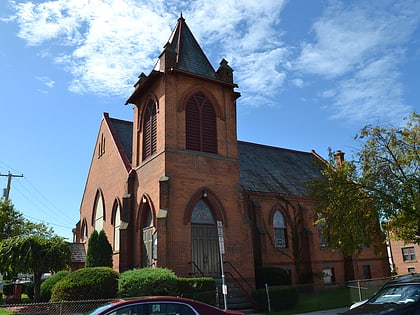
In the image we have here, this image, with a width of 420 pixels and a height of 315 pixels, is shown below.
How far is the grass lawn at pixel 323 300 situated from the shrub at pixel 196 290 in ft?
13.2

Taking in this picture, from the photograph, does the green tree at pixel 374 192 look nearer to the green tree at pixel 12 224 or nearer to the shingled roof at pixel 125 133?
the shingled roof at pixel 125 133

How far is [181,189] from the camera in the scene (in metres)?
20.1

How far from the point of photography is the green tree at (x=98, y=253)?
22016 millimetres

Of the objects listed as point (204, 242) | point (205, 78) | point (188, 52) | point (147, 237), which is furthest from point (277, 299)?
point (188, 52)

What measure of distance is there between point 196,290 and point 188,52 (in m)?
13.7

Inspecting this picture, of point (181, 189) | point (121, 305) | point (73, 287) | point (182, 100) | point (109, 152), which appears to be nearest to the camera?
point (121, 305)

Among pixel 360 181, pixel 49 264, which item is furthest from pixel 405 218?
pixel 49 264

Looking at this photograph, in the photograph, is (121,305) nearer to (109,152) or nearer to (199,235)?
(199,235)

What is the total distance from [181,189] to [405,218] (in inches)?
406

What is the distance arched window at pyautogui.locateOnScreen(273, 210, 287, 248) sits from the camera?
28.3 meters

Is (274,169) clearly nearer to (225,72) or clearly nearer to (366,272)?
(366,272)

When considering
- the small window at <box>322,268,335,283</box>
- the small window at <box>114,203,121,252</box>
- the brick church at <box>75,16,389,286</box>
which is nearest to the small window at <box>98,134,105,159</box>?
the brick church at <box>75,16,389,286</box>

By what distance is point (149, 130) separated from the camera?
23109 mm

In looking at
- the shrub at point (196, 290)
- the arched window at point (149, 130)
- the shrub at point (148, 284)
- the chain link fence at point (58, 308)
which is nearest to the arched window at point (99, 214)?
the arched window at point (149, 130)
